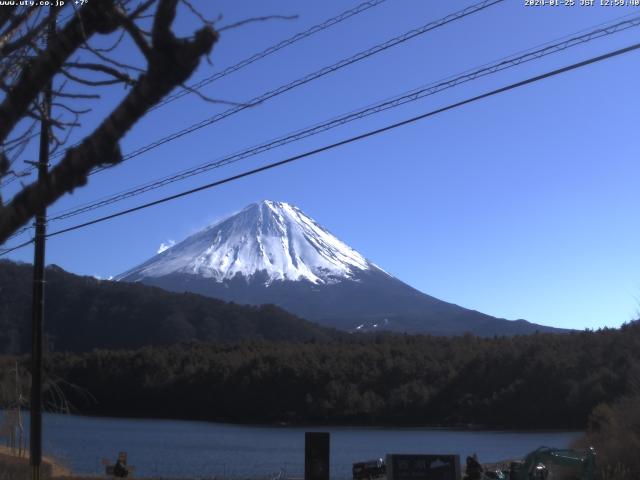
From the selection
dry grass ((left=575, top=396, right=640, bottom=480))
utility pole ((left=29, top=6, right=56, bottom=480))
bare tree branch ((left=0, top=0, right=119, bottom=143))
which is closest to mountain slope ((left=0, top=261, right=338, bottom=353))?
dry grass ((left=575, top=396, right=640, bottom=480))

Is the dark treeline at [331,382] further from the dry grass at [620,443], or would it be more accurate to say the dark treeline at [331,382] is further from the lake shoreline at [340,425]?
the dry grass at [620,443]

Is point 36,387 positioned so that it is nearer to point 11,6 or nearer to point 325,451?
point 325,451

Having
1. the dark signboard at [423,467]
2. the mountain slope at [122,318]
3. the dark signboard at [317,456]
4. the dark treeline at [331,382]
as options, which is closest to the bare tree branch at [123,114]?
the dark signboard at [317,456]

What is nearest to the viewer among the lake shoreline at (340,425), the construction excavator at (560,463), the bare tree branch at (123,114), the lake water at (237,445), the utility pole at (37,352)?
the bare tree branch at (123,114)

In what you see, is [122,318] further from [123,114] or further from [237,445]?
[123,114]

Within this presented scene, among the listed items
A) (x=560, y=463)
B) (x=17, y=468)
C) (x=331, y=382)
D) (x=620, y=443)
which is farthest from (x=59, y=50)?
(x=331, y=382)

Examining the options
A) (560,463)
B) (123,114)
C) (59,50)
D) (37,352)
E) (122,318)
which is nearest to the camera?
(123,114)

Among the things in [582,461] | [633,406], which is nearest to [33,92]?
[582,461]
